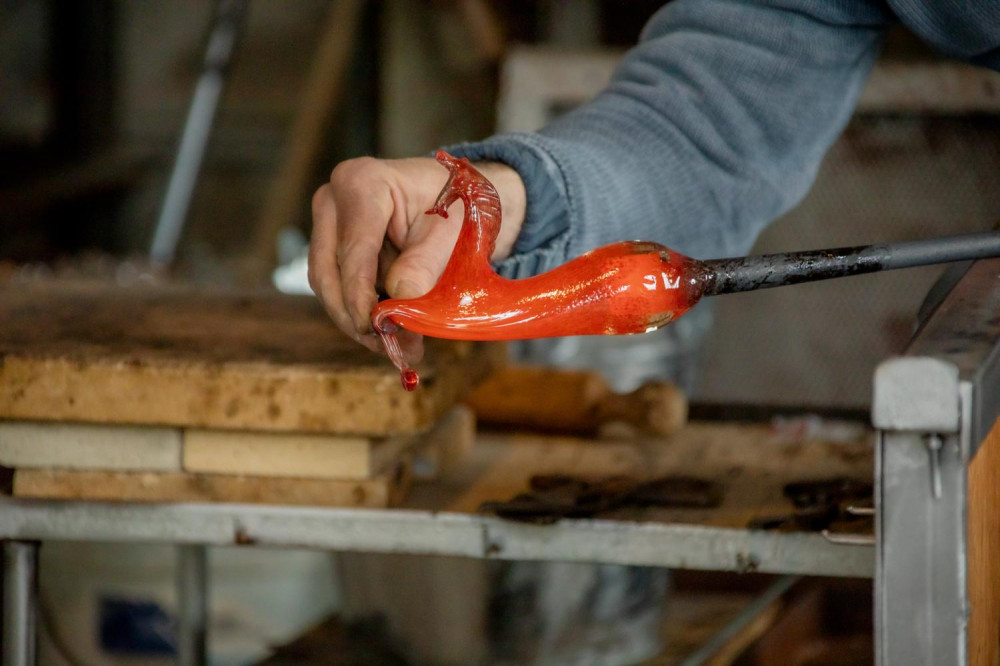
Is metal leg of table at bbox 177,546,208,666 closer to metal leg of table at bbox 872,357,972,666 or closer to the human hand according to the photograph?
the human hand

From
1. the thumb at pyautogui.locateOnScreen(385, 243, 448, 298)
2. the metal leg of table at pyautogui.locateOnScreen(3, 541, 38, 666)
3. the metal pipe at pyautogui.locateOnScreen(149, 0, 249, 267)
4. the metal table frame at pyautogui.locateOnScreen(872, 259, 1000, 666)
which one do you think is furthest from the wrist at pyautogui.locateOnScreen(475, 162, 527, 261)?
the metal pipe at pyautogui.locateOnScreen(149, 0, 249, 267)

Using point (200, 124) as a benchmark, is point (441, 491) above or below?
below

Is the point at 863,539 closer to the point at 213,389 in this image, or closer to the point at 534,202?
the point at 534,202

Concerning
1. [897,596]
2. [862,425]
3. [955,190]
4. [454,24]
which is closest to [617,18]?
[454,24]

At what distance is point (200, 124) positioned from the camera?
2.01m

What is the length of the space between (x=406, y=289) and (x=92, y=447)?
1.21ft

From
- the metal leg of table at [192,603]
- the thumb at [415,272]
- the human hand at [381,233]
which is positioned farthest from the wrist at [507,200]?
the metal leg of table at [192,603]

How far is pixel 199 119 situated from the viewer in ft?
6.60

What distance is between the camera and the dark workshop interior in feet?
2.19

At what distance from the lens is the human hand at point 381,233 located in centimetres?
58

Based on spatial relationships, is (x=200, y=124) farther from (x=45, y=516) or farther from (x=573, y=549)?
(x=573, y=549)

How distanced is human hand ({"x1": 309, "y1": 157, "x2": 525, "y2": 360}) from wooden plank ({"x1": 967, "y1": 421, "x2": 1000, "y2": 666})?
30 centimetres

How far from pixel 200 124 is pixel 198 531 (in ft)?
4.52

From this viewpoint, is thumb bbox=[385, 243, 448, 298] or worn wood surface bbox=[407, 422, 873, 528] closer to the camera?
thumb bbox=[385, 243, 448, 298]
